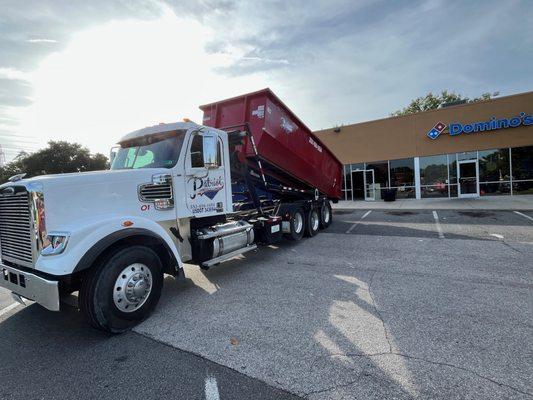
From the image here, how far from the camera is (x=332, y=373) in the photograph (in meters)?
2.96

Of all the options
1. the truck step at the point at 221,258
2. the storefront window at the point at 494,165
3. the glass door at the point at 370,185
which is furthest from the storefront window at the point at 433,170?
the truck step at the point at 221,258

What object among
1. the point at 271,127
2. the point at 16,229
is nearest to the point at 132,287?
the point at 16,229

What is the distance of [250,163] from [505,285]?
17.8 feet

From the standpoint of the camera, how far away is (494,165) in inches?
776

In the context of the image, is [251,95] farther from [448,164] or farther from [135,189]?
[448,164]

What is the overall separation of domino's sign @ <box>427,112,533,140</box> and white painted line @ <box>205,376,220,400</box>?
2197 centimetres

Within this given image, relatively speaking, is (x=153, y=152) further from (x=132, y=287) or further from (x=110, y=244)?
(x=132, y=287)

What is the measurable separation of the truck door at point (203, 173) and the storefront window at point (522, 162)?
20.6 metres

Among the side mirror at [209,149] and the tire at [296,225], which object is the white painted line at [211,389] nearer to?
the side mirror at [209,149]

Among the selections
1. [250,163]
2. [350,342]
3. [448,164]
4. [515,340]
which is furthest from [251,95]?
[448,164]

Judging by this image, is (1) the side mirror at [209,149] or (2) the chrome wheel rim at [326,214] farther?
(2) the chrome wheel rim at [326,214]

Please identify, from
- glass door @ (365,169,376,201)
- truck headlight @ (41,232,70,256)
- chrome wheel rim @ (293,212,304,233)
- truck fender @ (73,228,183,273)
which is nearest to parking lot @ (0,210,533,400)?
truck fender @ (73,228,183,273)

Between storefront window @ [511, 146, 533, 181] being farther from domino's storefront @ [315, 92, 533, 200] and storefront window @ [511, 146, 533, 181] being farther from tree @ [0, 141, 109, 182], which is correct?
tree @ [0, 141, 109, 182]

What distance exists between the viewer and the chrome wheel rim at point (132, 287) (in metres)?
3.93
